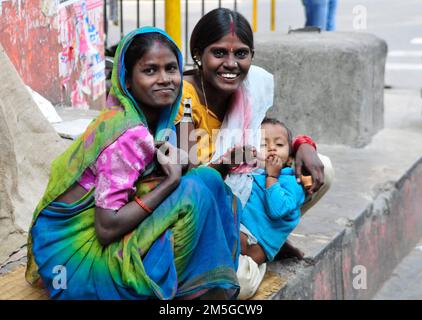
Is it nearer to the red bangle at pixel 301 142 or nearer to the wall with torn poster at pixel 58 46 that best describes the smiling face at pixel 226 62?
the red bangle at pixel 301 142

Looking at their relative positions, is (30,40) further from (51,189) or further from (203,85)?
(51,189)

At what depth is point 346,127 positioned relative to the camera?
5.12m

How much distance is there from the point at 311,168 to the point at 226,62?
51cm

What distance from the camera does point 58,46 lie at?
4.82 metres

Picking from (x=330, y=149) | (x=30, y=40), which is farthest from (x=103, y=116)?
(x=330, y=149)

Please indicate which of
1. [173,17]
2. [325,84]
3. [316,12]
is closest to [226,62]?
[173,17]

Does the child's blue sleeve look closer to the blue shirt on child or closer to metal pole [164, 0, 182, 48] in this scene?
the blue shirt on child

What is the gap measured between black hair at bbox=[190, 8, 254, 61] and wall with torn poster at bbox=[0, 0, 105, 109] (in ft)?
5.46

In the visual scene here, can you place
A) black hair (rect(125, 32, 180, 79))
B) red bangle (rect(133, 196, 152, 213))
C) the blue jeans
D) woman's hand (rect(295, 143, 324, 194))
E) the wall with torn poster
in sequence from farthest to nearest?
the blue jeans
the wall with torn poster
woman's hand (rect(295, 143, 324, 194))
black hair (rect(125, 32, 180, 79))
red bangle (rect(133, 196, 152, 213))

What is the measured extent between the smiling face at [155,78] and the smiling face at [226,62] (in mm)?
394

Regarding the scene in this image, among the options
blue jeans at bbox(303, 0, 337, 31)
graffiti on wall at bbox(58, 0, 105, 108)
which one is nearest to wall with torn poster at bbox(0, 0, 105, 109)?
graffiti on wall at bbox(58, 0, 105, 108)

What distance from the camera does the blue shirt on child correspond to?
282 centimetres

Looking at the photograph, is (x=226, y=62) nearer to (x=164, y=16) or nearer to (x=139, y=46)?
(x=139, y=46)

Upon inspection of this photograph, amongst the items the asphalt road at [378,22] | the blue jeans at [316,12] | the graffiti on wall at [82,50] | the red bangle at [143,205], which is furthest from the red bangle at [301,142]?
the blue jeans at [316,12]
